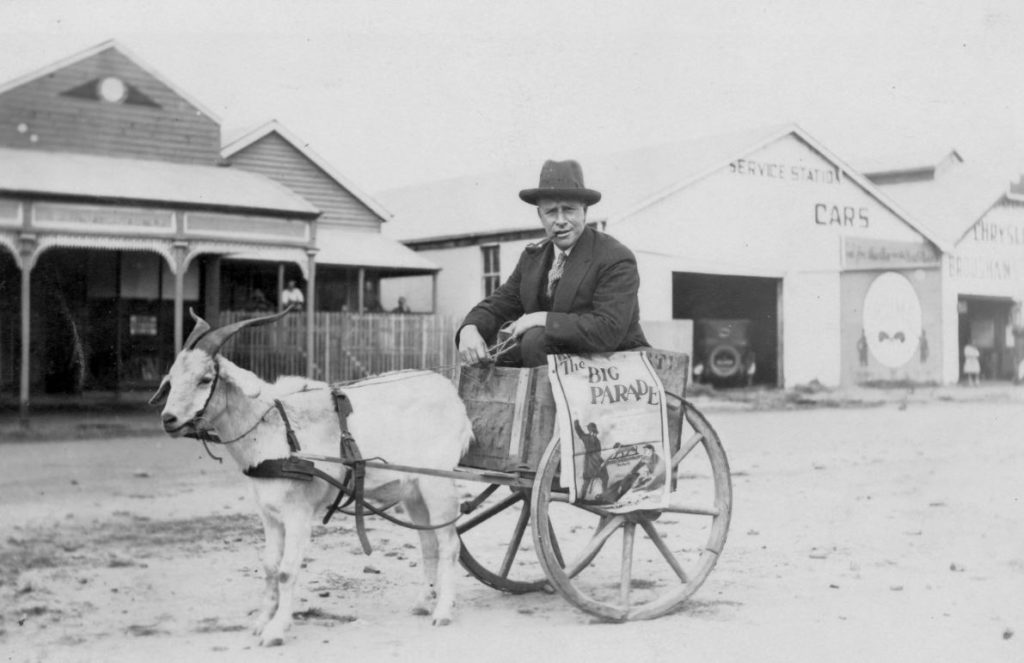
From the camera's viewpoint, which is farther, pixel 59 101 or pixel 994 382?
pixel 994 382

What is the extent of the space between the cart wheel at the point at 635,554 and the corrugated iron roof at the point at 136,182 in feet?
37.5

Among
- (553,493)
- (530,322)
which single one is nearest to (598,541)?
(553,493)

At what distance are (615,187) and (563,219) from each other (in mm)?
19223

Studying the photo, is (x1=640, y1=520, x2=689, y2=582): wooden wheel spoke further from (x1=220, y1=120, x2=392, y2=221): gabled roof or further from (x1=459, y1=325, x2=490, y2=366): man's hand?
(x1=220, y1=120, x2=392, y2=221): gabled roof

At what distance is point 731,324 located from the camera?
2617 centimetres

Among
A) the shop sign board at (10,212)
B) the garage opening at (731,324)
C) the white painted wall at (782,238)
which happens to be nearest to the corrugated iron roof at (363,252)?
the white painted wall at (782,238)

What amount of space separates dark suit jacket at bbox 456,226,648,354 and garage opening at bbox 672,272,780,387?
66.4 feet

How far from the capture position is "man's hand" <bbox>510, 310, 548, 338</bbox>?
544cm

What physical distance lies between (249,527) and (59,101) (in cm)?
1416

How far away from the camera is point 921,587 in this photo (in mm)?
6160

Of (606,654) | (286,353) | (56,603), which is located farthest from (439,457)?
(286,353)

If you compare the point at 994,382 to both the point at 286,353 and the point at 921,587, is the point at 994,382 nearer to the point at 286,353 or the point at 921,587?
the point at 286,353

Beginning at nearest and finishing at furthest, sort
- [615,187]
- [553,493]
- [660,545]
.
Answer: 1. [553,493]
2. [660,545]
3. [615,187]

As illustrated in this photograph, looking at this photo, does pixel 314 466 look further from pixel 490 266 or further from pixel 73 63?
pixel 490 266
